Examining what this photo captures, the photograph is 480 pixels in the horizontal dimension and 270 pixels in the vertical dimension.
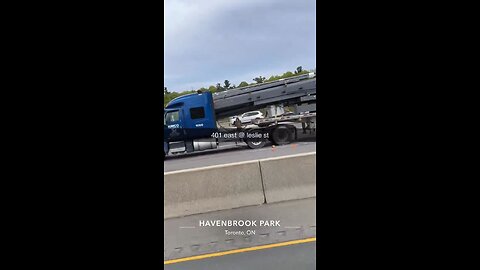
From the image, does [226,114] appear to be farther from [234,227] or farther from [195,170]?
[234,227]

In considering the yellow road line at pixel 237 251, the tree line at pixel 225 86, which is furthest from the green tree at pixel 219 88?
the yellow road line at pixel 237 251

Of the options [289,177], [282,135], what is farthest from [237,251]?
[282,135]

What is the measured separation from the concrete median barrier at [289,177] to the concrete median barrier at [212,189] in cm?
10

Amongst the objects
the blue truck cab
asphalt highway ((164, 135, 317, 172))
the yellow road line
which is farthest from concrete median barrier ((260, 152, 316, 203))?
the blue truck cab

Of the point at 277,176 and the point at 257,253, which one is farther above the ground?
the point at 277,176

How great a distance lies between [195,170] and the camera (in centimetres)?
336

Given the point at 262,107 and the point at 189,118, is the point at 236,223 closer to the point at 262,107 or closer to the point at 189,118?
the point at 262,107

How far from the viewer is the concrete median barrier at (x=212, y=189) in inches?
120

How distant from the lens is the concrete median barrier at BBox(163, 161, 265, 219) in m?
3.05

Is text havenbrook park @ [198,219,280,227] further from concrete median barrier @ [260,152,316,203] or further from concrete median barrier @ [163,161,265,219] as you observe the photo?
concrete median barrier @ [260,152,316,203]

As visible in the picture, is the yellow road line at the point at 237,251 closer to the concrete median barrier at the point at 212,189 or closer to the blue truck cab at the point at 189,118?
the concrete median barrier at the point at 212,189

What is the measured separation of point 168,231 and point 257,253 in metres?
0.95
